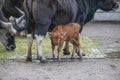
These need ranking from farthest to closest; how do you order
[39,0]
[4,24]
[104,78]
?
[4,24]
[39,0]
[104,78]

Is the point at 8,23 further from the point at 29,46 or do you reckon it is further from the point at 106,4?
the point at 106,4

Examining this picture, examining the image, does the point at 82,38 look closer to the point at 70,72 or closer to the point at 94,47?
the point at 94,47

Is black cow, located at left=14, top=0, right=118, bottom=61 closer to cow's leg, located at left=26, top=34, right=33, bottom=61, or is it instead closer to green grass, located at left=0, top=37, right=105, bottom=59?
cow's leg, located at left=26, top=34, right=33, bottom=61

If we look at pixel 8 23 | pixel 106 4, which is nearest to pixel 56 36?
pixel 8 23

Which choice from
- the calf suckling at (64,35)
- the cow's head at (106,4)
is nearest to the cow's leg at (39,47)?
the calf suckling at (64,35)

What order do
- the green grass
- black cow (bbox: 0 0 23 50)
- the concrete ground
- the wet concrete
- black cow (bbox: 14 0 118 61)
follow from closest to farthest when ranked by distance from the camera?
the concrete ground < black cow (bbox: 14 0 118 61) < black cow (bbox: 0 0 23 50) < the green grass < the wet concrete

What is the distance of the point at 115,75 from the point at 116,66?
89 cm

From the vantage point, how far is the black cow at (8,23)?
10104 millimetres

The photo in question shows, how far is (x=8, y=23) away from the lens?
9.99 meters

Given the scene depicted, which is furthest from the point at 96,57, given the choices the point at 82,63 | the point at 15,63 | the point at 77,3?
the point at 15,63

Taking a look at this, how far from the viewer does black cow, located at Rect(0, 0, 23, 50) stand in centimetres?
1010

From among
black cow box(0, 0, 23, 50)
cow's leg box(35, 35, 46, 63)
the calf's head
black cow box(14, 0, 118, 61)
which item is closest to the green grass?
black cow box(0, 0, 23, 50)

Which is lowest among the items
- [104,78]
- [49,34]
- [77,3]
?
[104,78]

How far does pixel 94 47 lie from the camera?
11.7 metres
